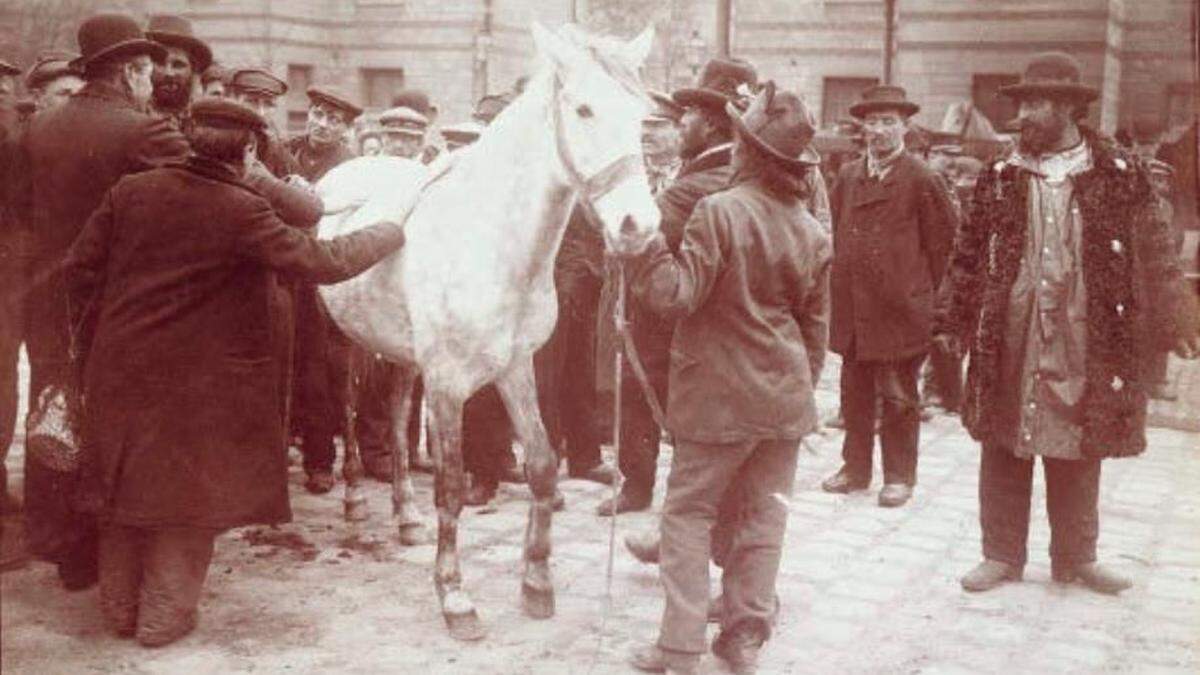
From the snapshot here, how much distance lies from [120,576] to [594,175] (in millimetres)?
2549

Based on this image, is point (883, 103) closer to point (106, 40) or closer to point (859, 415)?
point (859, 415)

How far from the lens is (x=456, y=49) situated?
2558 centimetres

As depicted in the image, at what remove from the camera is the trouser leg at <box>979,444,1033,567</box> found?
602 cm

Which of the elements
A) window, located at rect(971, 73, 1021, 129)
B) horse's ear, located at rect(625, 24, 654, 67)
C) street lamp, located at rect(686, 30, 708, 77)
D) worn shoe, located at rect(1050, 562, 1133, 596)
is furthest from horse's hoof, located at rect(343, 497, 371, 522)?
window, located at rect(971, 73, 1021, 129)

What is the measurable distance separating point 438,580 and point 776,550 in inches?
59.2

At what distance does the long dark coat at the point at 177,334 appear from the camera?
4879mm

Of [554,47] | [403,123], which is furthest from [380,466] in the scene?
[554,47]

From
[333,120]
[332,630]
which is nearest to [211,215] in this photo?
[332,630]

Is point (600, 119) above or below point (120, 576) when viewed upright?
above

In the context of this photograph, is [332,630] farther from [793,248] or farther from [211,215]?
[793,248]

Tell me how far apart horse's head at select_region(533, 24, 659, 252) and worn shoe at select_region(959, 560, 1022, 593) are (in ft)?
8.66

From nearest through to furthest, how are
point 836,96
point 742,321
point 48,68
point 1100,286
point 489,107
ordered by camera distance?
point 742,321 < point 1100,286 < point 48,68 < point 489,107 < point 836,96

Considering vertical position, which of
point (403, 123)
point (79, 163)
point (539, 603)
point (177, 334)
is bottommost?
point (539, 603)

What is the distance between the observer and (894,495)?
24.6 ft
